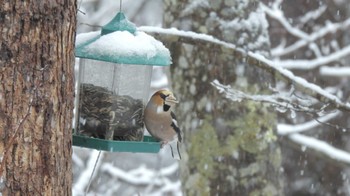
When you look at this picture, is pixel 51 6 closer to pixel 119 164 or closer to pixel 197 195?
pixel 197 195

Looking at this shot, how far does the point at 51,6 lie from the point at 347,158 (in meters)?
4.38

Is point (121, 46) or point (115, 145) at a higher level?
point (121, 46)

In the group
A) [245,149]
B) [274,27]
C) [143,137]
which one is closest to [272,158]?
[245,149]

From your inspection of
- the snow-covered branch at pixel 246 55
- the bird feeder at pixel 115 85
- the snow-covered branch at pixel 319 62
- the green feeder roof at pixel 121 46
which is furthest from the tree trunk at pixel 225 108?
the snow-covered branch at pixel 319 62

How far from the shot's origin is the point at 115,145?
3.32 m

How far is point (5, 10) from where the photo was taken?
2.77 metres

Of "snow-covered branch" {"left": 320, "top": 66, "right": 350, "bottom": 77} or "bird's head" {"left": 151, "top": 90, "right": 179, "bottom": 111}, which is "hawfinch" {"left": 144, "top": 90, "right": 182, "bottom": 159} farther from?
"snow-covered branch" {"left": 320, "top": 66, "right": 350, "bottom": 77}

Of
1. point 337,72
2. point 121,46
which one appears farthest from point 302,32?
point 121,46

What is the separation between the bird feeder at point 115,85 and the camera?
10.9ft

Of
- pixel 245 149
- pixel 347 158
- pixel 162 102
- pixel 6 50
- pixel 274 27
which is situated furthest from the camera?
pixel 274 27

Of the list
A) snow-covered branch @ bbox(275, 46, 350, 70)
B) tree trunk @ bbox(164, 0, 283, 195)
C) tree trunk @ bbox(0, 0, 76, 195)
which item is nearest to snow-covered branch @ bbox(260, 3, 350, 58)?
snow-covered branch @ bbox(275, 46, 350, 70)

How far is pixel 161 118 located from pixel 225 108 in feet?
5.99

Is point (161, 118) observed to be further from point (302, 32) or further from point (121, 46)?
point (302, 32)

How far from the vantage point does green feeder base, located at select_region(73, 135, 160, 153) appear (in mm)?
3314
